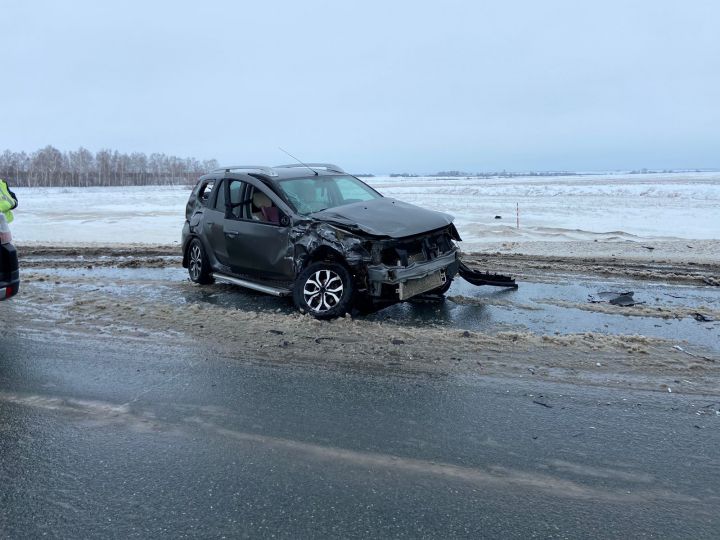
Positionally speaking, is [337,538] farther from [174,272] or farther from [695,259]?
[695,259]

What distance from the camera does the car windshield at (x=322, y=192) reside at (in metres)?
7.43

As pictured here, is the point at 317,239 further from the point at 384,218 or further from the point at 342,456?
the point at 342,456

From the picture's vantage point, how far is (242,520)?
2918 mm

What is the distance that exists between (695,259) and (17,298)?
12.6 meters

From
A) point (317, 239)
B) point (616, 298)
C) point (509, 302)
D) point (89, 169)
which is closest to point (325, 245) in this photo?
point (317, 239)

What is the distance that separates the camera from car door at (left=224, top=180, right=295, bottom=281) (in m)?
7.23

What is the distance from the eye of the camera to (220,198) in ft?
27.9

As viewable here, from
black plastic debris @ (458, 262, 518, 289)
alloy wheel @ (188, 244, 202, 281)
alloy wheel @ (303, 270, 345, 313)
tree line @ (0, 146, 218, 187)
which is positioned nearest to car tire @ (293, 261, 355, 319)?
alloy wheel @ (303, 270, 345, 313)

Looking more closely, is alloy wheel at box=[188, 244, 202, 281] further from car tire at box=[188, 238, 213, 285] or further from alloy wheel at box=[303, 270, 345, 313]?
alloy wheel at box=[303, 270, 345, 313]

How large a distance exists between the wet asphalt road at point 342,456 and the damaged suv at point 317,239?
70.8 inches

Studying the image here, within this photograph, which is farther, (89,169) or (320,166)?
(89,169)

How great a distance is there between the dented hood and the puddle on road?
110cm

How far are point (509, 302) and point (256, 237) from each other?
358 centimetres

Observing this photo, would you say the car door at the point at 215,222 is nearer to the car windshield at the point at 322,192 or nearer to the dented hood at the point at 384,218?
the car windshield at the point at 322,192
